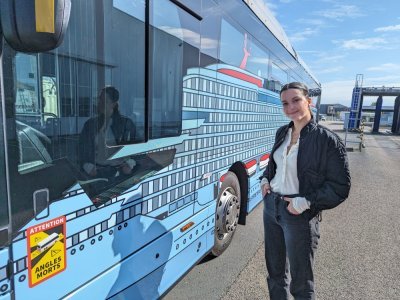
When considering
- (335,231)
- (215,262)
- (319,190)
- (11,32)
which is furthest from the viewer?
(335,231)

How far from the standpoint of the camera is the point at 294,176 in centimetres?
225

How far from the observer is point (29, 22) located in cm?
105

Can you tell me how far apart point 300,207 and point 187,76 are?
4.30 feet

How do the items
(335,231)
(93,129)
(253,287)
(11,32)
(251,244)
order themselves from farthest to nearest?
(335,231) → (251,244) → (253,287) → (93,129) → (11,32)

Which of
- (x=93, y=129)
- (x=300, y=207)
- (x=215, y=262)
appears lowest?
(x=215, y=262)

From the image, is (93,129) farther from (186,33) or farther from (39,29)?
(186,33)

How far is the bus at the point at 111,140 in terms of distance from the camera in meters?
1.26

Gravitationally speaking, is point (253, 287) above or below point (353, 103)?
below

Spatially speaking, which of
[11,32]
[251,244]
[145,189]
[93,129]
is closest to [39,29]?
[11,32]

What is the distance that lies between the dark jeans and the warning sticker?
60.1 inches

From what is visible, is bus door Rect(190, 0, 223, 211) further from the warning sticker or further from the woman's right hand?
the warning sticker

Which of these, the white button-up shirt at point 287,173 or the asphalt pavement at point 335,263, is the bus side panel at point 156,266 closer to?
the asphalt pavement at point 335,263

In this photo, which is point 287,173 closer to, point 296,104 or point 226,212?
point 296,104

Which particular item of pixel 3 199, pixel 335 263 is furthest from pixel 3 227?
pixel 335 263
